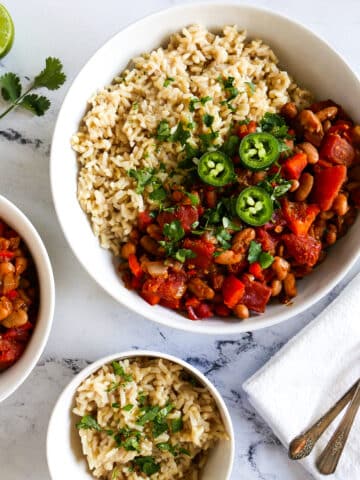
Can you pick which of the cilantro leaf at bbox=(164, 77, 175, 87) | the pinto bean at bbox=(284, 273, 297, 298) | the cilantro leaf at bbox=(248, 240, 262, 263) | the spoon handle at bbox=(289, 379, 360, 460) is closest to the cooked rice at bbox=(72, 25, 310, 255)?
the cilantro leaf at bbox=(164, 77, 175, 87)

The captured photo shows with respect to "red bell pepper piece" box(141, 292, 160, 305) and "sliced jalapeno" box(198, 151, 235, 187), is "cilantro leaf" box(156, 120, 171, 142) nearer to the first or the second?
"sliced jalapeno" box(198, 151, 235, 187)

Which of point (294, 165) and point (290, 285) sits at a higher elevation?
point (294, 165)

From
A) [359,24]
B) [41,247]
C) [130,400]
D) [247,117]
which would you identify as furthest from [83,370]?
[359,24]

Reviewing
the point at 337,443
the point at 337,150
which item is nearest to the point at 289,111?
the point at 337,150

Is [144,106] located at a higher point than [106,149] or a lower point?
higher

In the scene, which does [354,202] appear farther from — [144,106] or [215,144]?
[144,106]

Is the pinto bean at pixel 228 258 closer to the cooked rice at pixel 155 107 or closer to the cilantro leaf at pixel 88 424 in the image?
the cooked rice at pixel 155 107

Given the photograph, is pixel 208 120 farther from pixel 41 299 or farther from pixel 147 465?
pixel 147 465
